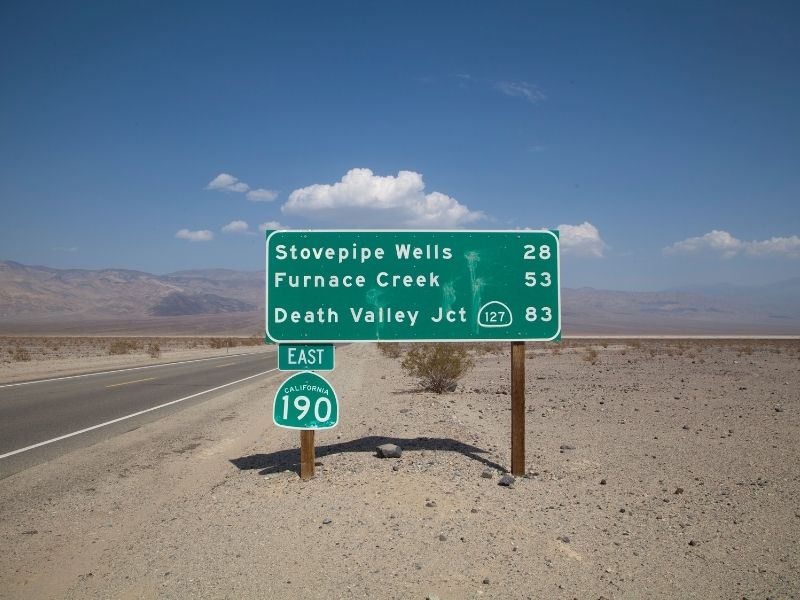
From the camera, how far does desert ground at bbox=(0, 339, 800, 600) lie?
4.45 m

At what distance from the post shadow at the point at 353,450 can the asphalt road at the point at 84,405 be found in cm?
312

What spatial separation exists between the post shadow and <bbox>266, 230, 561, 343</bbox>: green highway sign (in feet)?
6.07

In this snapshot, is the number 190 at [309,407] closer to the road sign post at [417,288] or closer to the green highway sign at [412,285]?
the road sign post at [417,288]

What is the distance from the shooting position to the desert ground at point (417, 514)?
14.6 feet

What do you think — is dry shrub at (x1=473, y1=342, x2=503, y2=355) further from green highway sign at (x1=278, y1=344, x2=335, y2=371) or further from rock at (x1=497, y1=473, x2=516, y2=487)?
green highway sign at (x1=278, y1=344, x2=335, y2=371)

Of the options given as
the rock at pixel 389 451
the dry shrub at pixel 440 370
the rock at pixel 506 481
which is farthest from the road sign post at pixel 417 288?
the dry shrub at pixel 440 370

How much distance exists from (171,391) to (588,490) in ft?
44.4

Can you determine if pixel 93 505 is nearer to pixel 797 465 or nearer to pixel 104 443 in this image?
pixel 104 443

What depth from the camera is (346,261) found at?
7047 mm

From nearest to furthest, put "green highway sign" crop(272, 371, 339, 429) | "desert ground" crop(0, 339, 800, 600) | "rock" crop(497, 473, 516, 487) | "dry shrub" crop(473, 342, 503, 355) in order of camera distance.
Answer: "desert ground" crop(0, 339, 800, 600) → "rock" crop(497, 473, 516, 487) → "green highway sign" crop(272, 371, 339, 429) → "dry shrub" crop(473, 342, 503, 355)

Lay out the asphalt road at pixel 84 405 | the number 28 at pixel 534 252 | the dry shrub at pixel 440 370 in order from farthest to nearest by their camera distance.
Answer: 1. the dry shrub at pixel 440 370
2. the asphalt road at pixel 84 405
3. the number 28 at pixel 534 252

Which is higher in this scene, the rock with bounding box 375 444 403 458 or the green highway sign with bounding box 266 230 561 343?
the green highway sign with bounding box 266 230 561 343

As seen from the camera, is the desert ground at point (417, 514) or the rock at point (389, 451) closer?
the desert ground at point (417, 514)

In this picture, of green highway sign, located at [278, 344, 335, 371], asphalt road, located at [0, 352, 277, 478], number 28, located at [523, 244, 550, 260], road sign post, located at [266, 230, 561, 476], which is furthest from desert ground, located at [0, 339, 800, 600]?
number 28, located at [523, 244, 550, 260]
